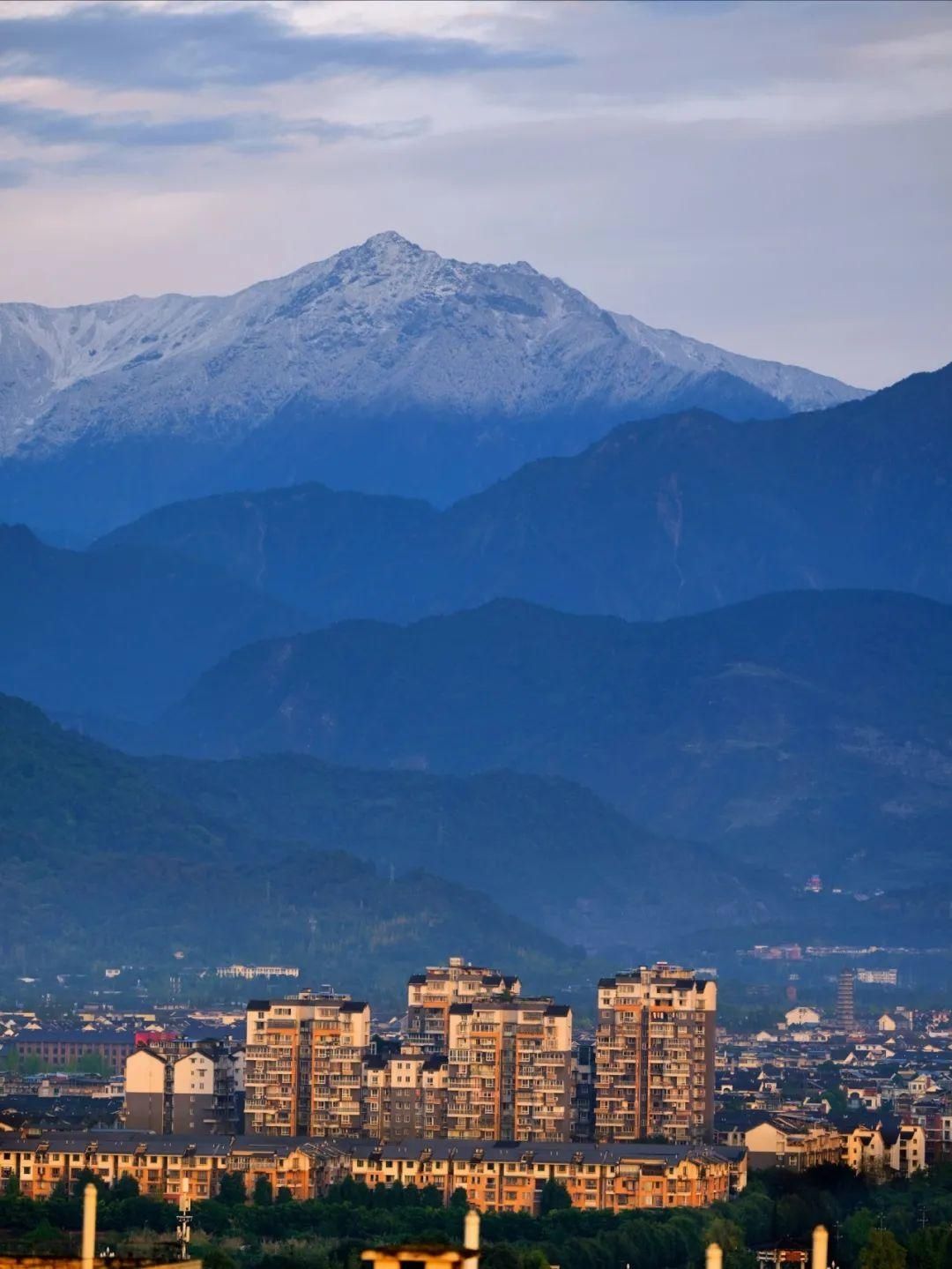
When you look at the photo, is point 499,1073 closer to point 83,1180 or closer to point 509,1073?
point 509,1073

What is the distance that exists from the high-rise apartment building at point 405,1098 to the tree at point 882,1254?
39187 millimetres

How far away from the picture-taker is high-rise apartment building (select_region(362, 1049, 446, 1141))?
114812mm

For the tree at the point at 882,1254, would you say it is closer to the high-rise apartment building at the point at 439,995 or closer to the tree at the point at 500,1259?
the tree at the point at 500,1259

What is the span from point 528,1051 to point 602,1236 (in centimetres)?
3046

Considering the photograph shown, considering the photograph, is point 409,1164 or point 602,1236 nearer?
point 602,1236

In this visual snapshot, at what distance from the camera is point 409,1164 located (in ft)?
333

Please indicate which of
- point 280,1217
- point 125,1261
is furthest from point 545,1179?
point 125,1261

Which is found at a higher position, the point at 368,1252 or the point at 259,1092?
the point at 259,1092

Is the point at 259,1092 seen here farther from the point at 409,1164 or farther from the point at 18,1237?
the point at 18,1237

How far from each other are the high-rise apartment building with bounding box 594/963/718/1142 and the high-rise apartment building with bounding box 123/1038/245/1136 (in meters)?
9.61

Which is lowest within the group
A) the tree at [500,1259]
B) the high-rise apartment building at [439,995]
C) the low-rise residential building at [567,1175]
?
the tree at [500,1259]

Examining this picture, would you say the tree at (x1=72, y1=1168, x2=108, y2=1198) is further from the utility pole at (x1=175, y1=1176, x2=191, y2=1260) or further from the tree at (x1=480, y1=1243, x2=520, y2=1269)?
the tree at (x1=480, y1=1243, x2=520, y2=1269)

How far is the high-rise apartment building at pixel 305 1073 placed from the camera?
116m

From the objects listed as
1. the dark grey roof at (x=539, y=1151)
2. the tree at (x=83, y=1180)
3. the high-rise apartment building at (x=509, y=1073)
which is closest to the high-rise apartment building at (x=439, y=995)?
the high-rise apartment building at (x=509, y=1073)
